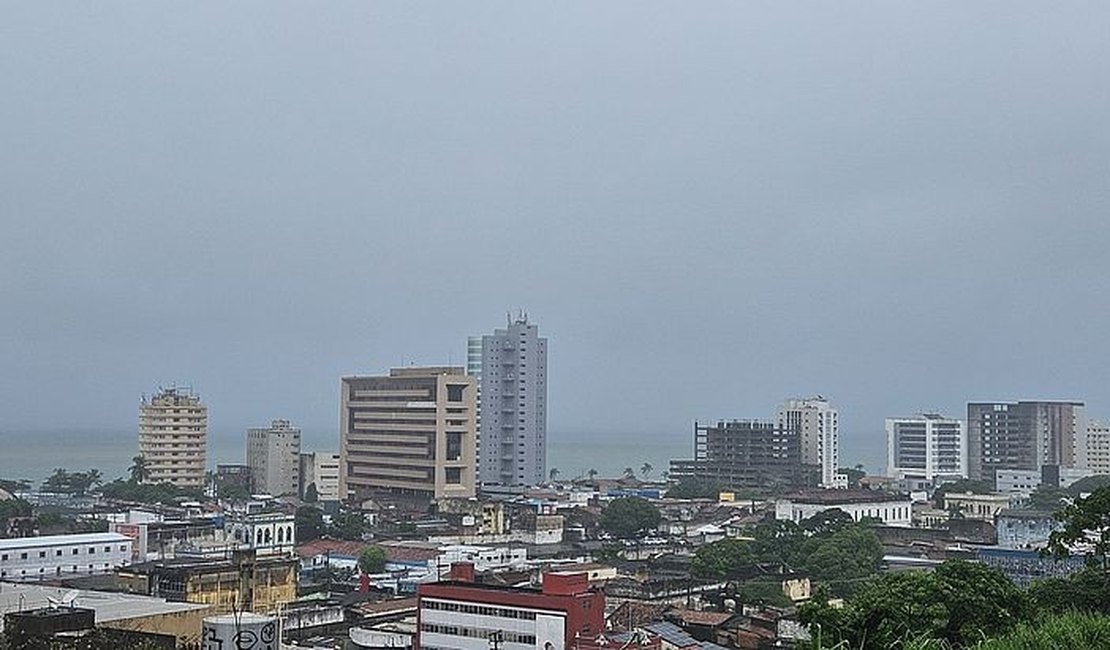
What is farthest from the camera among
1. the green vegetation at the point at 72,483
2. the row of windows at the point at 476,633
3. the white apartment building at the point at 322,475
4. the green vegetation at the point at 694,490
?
the green vegetation at the point at 694,490

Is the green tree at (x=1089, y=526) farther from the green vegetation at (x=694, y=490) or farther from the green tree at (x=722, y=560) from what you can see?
the green vegetation at (x=694, y=490)

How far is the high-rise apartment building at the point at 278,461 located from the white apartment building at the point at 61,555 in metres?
18.7

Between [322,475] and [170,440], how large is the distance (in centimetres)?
463

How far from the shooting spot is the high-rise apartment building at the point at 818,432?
44531 millimetres

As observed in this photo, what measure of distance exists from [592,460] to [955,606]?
88535 millimetres

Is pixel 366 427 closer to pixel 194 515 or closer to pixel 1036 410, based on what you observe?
pixel 194 515

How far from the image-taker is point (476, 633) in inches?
493

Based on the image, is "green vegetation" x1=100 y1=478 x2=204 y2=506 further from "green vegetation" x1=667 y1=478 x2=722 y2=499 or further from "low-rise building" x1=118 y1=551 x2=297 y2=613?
"low-rise building" x1=118 y1=551 x2=297 y2=613

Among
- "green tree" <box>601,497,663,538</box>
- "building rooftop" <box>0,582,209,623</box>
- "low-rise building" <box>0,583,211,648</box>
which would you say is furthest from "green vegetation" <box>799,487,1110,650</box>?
"green tree" <box>601,497,663,538</box>

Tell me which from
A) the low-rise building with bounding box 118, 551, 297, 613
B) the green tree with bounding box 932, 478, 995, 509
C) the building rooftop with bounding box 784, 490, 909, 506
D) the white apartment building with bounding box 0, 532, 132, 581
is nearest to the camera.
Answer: the low-rise building with bounding box 118, 551, 297, 613

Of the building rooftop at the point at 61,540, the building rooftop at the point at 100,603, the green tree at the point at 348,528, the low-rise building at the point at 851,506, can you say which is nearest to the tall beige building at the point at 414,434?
the green tree at the point at 348,528

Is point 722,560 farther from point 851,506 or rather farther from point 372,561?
point 851,506

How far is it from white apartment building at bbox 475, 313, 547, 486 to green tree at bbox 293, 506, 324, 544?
1659 cm

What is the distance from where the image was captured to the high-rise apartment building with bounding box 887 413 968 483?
154 feet
